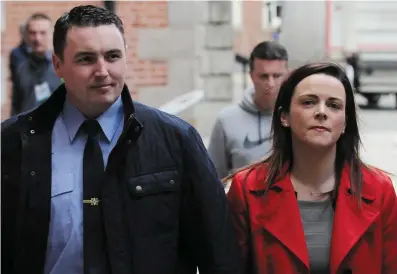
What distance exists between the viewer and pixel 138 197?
2.57 m

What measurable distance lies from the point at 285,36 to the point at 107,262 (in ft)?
18.3

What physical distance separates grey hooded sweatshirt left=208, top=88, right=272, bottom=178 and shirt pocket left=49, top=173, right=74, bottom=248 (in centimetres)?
204

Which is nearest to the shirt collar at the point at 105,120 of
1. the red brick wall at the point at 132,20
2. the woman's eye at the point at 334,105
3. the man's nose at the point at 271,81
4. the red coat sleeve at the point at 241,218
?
the red coat sleeve at the point at 241,218

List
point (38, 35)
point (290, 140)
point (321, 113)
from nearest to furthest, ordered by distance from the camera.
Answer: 1. point (321, 113)
2. point (290, 140)
3. point (38, 35)

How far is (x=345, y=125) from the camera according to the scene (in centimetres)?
300

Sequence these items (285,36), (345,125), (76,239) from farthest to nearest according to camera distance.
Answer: (285,36) → (345,125) → (76,239)

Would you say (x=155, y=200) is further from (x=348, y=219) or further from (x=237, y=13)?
(x=237, y=13)

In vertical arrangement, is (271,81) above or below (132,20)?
below

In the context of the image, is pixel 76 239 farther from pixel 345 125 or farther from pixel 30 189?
pixel 345 125

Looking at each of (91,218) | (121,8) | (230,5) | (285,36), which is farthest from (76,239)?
(230,5)

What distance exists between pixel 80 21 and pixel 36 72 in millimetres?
4539

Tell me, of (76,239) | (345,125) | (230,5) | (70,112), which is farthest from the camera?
(230,5)

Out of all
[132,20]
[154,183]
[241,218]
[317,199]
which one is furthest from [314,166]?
[132,20]

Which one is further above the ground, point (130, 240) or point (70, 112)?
point (70, 112)
